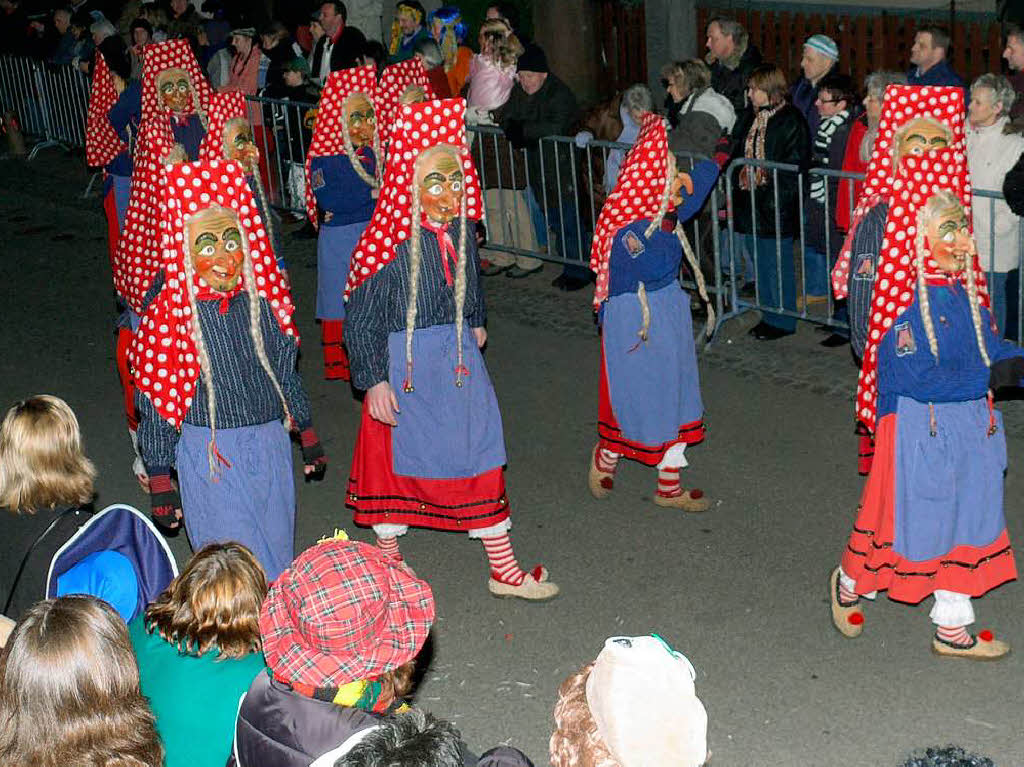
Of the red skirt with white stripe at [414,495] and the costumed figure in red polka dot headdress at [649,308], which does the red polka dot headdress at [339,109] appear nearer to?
the costumed figure in red polka dot headdress at [649,308]

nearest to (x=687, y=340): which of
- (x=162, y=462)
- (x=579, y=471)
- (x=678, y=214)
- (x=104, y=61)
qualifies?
(x=678, y=214)

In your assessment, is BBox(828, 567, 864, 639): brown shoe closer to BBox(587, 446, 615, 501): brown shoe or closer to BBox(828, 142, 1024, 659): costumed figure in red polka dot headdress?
BBox(828, 142, 1024, 659): costumed figure in red polka dot headdress

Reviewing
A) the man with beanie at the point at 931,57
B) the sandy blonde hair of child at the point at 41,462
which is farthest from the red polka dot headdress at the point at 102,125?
the man with beanie at the point at 931,57

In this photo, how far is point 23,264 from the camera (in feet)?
42.2

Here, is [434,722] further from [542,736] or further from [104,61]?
[104,61]

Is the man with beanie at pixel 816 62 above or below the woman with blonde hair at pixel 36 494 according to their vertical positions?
above

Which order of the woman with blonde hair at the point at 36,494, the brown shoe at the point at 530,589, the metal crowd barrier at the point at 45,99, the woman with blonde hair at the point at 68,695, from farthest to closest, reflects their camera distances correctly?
the metal crowd barrier at the point at 45,99 → the brown shoe at the point at 530,589 → the woman with blonde hair at the point at 36,494 → the woman with blonde hair at the point at 68,695

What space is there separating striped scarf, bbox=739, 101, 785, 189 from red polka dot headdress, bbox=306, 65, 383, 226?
7.83 feet

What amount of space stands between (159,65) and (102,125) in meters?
1.09

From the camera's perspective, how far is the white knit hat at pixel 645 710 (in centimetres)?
303

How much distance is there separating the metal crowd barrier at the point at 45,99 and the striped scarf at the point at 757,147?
31.2ft

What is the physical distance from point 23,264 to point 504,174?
458 cm

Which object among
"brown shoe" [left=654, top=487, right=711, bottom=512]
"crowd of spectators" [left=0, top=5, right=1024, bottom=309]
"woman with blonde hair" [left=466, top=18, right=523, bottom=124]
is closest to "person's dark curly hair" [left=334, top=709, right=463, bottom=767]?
"brown shoe" [left=654, top=487, right=711, bottom=512]

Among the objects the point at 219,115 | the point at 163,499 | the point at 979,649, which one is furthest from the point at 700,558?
the point at 219,115
